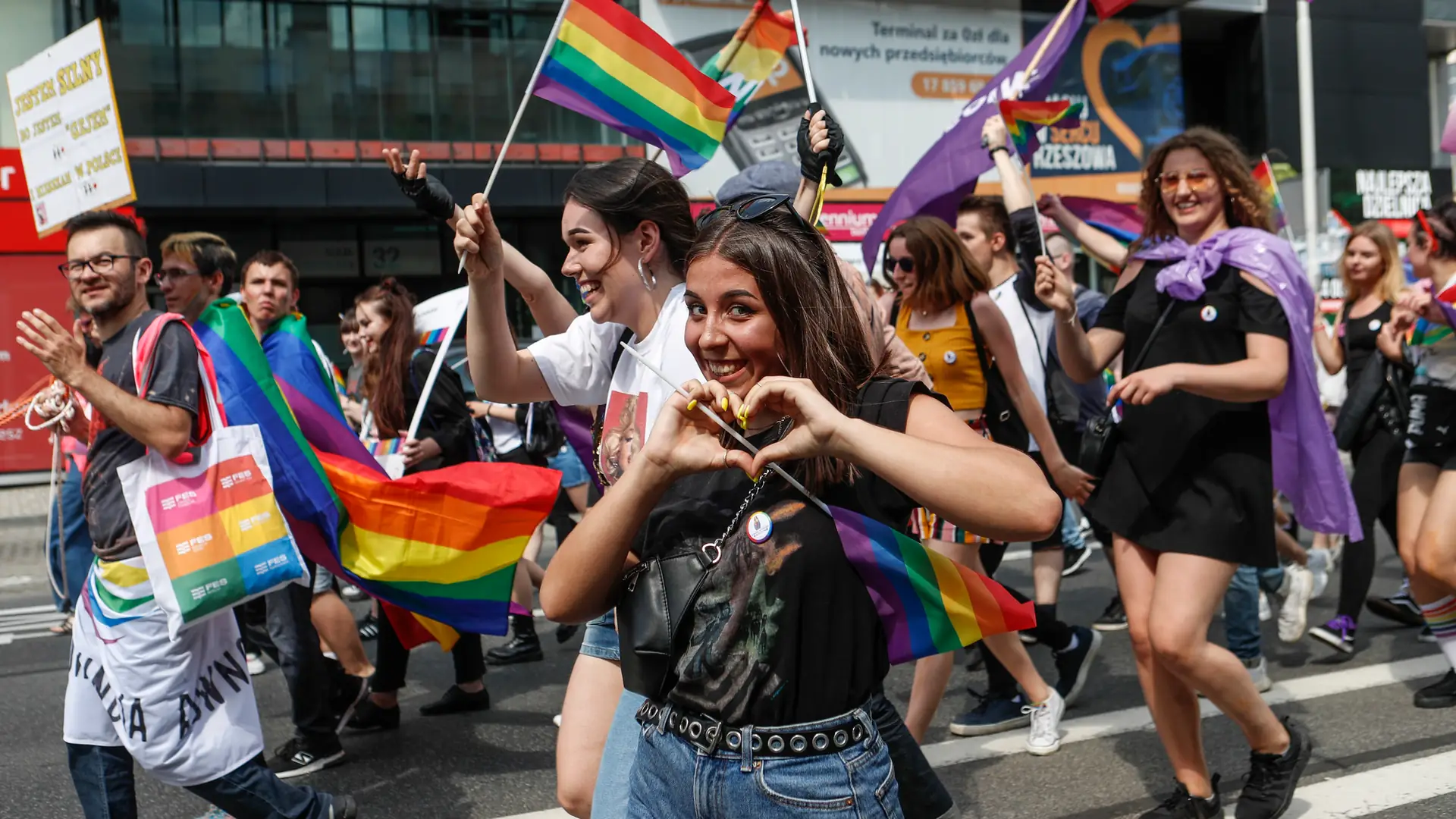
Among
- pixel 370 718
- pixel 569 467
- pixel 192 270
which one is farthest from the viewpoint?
pixel 569 467

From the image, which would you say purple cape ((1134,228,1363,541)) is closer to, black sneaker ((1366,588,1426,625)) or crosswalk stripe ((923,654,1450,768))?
crosswalk stripe ((923,654,1450,768))

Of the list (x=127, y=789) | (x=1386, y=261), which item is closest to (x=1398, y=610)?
(x=1386, y=261)

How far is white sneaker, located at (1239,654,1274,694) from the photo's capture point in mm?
5648

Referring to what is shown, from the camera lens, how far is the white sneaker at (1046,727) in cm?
493

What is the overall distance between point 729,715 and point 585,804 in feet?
3.69

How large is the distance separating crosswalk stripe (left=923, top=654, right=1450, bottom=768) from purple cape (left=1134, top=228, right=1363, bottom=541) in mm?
1025

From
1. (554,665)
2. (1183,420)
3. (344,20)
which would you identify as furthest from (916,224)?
(344,20)

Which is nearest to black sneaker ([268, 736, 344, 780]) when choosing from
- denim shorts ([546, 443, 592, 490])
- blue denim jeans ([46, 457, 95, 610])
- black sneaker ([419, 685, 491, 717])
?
black sneaker ([419, 685, 491, 717])

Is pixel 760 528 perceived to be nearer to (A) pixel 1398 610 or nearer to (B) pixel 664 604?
(B) pixel 664 604

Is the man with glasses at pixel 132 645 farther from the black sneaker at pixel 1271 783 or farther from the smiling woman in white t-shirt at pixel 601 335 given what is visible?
the black sneaker at pixel 1271 783

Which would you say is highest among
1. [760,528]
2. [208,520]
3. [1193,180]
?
[1193,180]

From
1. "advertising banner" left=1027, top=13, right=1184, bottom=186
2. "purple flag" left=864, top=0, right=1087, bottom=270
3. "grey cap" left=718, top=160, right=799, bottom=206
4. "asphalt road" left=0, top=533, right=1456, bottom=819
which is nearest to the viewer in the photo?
"grey cap" left=718, top=160, right=799, bottom=206

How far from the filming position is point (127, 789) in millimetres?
3678

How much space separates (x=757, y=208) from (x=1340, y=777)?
3552mm
